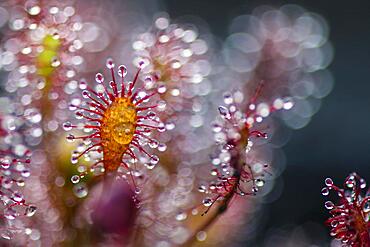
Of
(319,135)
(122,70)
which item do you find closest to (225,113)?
(122,70)

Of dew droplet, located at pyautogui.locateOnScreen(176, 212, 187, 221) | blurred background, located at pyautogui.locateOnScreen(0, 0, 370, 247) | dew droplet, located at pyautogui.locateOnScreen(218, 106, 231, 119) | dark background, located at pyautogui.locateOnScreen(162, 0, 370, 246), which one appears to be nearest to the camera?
dew droplet, located at pyautogui.locateOnScreen(218, 106, 231, 119)

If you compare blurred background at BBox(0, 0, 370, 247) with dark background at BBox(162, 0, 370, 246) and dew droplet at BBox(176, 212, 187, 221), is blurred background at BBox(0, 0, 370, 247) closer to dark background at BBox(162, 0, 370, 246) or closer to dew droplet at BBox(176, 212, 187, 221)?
dark background at BBox(162, 0, 370, 246)

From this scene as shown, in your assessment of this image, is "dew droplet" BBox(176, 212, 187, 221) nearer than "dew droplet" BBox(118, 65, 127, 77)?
No

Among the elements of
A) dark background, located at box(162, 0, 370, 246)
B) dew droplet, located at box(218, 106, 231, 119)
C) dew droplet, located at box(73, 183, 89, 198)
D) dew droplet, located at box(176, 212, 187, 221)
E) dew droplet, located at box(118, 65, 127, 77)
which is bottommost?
dark background, located at box(162, 0, 370, 246)

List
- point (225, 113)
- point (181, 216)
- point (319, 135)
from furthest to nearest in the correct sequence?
point (319, 135), point (181, 216), point (225, 113)

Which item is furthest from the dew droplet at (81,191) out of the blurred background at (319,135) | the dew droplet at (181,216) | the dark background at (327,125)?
the dark background at (327,125)

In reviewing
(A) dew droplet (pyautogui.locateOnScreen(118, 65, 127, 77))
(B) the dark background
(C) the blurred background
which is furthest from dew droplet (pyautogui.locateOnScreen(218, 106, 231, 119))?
(B) the dark background

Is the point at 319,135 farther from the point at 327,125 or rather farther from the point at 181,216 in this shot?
the point at 181,216

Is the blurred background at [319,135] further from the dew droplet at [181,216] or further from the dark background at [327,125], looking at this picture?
the dew droplet at [181,216]
